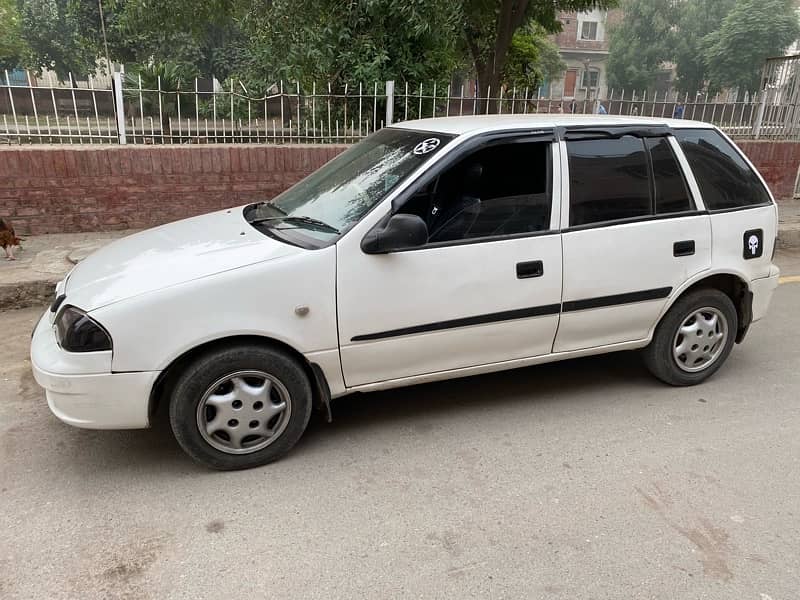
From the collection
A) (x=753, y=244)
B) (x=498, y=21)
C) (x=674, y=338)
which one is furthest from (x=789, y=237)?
(x=498, y=21)

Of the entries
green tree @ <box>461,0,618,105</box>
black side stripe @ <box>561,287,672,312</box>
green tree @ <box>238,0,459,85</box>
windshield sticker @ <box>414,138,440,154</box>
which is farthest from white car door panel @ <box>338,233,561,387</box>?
green tree @ <box>461,0,618,105</box>

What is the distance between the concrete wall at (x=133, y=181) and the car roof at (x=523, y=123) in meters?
3.75

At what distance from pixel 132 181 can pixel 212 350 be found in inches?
192

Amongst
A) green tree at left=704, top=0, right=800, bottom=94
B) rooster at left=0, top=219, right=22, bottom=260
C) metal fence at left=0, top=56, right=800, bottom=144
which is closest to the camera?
rooster at left=0, top=219, right=22, bottom=260

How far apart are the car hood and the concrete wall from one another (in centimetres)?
371

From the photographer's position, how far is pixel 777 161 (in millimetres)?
9859

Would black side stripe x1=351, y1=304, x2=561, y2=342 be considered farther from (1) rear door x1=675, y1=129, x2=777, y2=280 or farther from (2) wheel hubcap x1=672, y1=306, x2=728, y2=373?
(1) rear door x1=675, y1=129, x2=777, y2=280

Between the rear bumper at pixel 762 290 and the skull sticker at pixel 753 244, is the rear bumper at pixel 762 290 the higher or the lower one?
the lower one

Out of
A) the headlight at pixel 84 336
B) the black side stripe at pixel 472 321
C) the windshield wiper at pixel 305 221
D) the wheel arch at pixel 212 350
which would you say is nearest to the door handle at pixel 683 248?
the black side stripe at pixel 472 321

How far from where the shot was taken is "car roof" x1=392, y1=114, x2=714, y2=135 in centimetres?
348

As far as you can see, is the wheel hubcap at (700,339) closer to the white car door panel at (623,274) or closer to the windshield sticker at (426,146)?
the white car door panel at (623,274)

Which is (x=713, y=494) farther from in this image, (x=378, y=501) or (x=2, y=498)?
(x=2, y=498)

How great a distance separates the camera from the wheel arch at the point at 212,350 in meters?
2.90

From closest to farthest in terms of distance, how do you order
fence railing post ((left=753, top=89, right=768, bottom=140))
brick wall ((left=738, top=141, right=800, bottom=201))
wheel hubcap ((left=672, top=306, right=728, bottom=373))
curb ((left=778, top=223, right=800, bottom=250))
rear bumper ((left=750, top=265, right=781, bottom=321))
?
1. wheel hubcap ((left=672, top=306, right=728, bottom=373))
2. rear bumper ((left=750, top=265, right=781, bottom=321))
3. curb ((left=778, top=223, right=800, bottom=250))
4. brick wall ((left=738, top=141, right=800, bottom=201))
5. fence railing post ((left=753, top=89, right=768, bottom=140))
